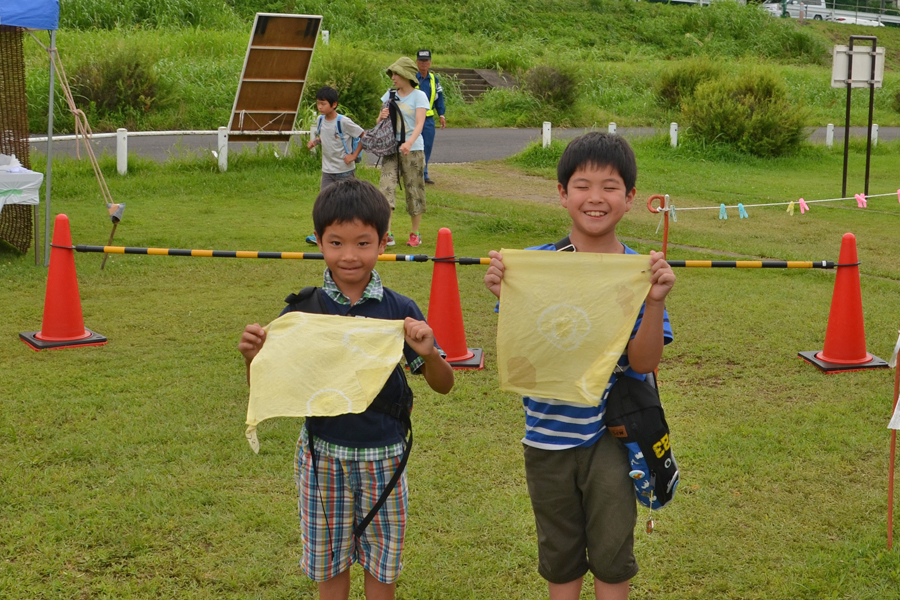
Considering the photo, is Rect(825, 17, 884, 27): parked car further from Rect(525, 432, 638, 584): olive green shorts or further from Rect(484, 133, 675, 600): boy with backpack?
Rect(525, 432, 638, 584): olive green shorts

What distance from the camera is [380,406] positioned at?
2.67 metres

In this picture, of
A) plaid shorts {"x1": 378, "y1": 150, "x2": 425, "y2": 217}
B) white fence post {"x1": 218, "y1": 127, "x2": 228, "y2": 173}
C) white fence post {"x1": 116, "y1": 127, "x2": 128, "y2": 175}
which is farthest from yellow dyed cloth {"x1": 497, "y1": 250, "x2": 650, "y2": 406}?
white fence post {"x1": 218, "y1": 127, "x2": 228, "y2": 173}

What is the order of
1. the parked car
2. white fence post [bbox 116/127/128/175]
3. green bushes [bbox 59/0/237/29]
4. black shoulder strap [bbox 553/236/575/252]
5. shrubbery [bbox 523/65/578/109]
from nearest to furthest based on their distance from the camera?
black shoulder strap [bbox 553/236/575/252] → white fence post [bbox 116/127/128/175] → shrubbery [bbox 523/65/578/109] → green bushes [bbox 59/0/237/29] → the parked car

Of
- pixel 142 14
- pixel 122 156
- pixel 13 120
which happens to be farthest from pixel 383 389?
pixel 142 14

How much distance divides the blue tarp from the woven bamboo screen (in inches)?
33.5

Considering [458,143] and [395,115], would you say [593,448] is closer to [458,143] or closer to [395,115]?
[395,115]

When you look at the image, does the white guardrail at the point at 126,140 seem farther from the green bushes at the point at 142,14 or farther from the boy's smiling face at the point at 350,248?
the green bushes at the point at 142,14

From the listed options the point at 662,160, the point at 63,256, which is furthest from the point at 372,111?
the point at 63,256

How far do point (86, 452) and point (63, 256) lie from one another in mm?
2346

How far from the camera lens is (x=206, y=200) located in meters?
12.4

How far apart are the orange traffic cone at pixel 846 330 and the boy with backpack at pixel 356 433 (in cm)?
415

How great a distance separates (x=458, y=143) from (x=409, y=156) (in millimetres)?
10679

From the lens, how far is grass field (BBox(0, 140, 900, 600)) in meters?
3.51

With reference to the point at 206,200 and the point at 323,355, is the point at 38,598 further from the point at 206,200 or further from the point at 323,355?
the point at 206,200
